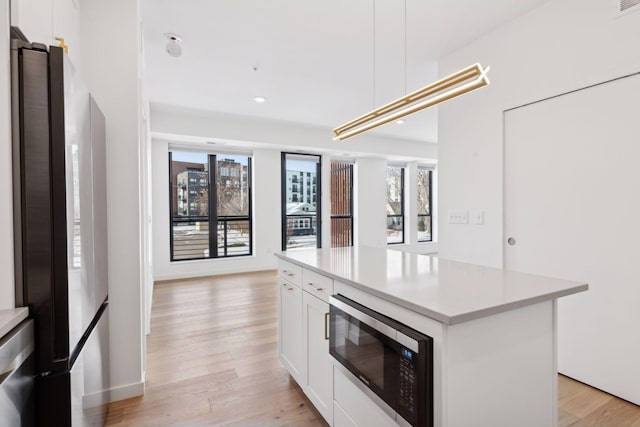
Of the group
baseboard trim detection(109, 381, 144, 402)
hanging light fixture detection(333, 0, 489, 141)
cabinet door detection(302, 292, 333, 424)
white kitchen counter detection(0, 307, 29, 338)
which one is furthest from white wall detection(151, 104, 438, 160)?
white kitchen counter detection(0, 307, 29, 338)

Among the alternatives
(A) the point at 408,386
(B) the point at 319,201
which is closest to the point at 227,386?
(A) the point at 408,386

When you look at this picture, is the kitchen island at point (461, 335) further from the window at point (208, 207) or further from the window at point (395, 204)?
the window at point (395, 204)

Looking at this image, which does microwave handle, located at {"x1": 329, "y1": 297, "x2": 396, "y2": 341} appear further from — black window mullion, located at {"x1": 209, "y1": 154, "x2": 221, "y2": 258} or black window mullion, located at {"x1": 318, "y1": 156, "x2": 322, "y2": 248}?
black window mullion, located at {"x1": 318, "y1": 156, "x2": 322, "y2": 248}

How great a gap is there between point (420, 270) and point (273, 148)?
492cm

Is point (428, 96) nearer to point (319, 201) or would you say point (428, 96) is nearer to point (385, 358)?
point (385, 358)

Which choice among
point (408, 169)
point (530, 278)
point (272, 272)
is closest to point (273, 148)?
point (272, 272)

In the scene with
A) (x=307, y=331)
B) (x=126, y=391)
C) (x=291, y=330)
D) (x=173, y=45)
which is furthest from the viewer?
(x=173, y=45)

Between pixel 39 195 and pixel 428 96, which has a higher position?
pixel 428 96

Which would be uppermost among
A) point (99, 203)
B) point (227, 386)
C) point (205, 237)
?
point (99, 203)

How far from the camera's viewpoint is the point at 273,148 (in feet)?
20.2

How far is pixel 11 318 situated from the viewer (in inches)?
37.8

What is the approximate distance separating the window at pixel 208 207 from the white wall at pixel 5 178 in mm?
4875

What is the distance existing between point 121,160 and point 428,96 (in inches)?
75.5

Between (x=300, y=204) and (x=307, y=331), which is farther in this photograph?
(x=300, y=204)
